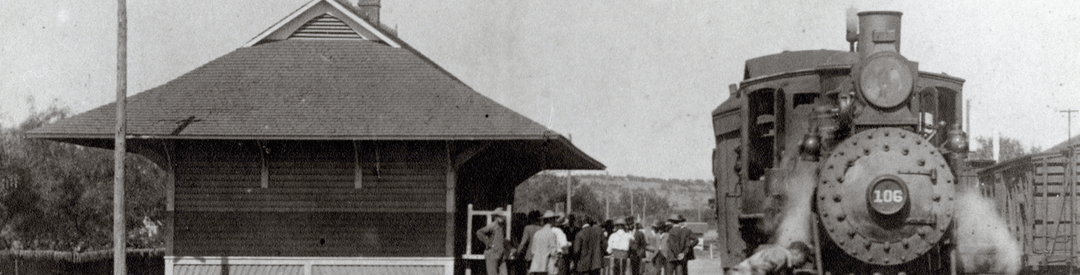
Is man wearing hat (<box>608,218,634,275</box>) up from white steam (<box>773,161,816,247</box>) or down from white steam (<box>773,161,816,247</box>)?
down

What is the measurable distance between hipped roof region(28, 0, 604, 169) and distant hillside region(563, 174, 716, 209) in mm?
101998

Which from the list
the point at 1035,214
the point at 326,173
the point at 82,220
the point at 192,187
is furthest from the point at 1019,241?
the point at 82,220

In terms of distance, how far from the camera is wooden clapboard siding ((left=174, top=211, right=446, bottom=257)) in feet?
67.2

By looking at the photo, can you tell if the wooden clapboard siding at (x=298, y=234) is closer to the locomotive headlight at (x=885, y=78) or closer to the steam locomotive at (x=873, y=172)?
the steam locomotive at (x=873, y=172)

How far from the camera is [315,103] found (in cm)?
2102

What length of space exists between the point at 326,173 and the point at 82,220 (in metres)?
26.5

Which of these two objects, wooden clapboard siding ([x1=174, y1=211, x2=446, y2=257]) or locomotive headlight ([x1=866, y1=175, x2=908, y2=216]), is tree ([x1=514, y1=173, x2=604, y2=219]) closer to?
wooden clapboard siding ([x1=174, y1=211, x2=446, y2=257])

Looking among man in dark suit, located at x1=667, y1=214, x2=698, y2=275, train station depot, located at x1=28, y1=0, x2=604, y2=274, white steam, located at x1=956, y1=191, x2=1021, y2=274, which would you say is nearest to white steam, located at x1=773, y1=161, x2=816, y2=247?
white steam, located at x1=956, y1=191, x2=1021, y2=274

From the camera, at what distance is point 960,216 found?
39.5 feet

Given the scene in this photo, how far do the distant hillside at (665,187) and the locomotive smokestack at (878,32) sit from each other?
112 m

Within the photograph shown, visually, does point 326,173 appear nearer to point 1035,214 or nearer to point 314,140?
point 314,140

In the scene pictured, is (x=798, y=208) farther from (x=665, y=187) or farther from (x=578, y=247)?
(x=665, y=187)

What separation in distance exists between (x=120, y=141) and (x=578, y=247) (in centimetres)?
664

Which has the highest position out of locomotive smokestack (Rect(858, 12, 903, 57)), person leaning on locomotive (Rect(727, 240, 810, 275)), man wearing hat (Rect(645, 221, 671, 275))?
locomotive smokestack (Rect(858, 12, 903, 57))
